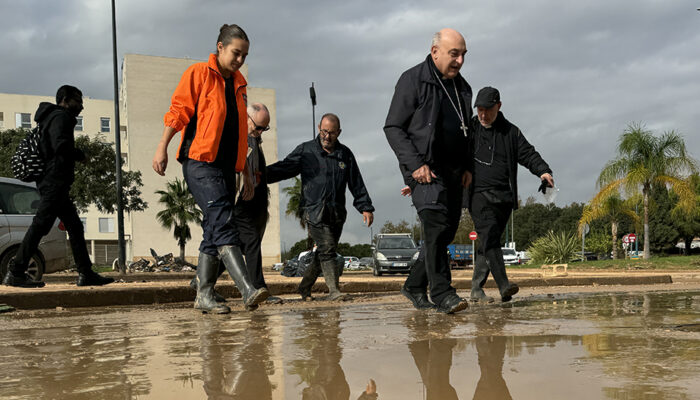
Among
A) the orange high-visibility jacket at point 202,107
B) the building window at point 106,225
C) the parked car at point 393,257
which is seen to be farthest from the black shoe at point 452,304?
the building window at point 106,225

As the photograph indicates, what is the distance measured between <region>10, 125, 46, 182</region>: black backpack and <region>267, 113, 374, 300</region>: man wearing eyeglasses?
2.28 meters

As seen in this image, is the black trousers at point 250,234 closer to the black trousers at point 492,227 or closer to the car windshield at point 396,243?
the black trousers at point 492,227

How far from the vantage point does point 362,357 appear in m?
2.81

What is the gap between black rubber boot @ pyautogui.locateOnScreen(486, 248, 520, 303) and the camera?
5758 millimetres

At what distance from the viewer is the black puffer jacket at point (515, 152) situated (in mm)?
5938

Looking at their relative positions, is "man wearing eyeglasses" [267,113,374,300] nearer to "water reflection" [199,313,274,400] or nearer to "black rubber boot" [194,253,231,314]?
"black rubber boot" [194,253,231,314]

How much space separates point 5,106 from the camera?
73.4 m

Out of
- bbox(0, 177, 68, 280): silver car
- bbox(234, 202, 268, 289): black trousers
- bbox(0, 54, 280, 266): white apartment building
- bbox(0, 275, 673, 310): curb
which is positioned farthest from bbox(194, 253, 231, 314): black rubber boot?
bbox(0, 54, 280, 266): white apartment building

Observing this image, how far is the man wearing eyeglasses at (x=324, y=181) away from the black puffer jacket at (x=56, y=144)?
2.06 metres

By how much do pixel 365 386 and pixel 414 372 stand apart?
291 mm

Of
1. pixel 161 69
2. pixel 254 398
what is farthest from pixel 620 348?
pixel 161 69

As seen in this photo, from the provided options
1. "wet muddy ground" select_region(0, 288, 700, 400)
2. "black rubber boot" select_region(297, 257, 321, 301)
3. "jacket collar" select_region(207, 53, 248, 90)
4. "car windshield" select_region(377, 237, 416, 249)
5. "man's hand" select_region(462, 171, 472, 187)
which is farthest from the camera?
"car windshield" select_region(377, 237, 416, 249)

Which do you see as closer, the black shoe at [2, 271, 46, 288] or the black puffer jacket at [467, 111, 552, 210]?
the black puffer jacket at [467, 111, 552, 210]

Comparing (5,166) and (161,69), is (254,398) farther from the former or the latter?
(161,69)
